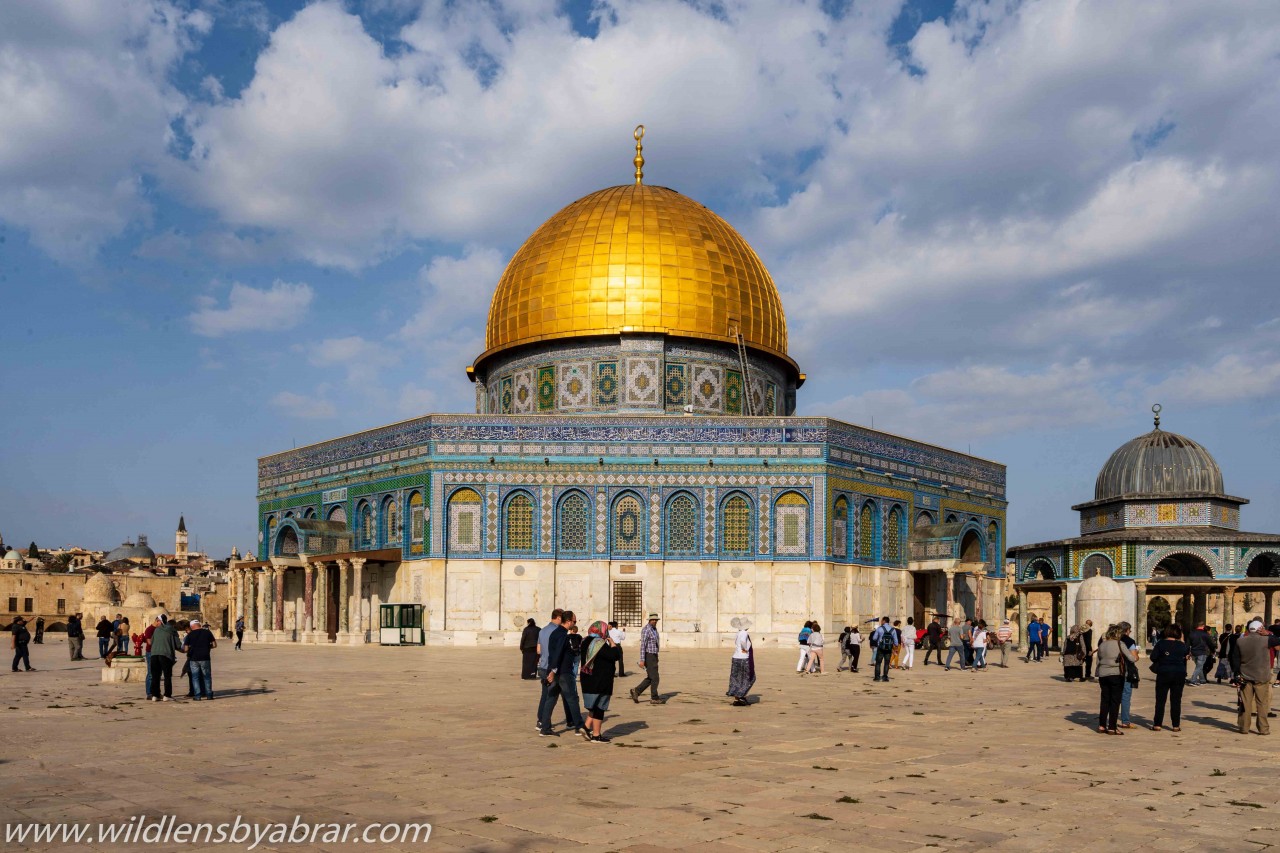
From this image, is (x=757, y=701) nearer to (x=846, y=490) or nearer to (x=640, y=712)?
(x=640, y=712)

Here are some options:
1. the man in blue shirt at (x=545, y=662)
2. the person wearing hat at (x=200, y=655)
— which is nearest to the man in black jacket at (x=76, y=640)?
the person wearing hat at (x=200, y=655)

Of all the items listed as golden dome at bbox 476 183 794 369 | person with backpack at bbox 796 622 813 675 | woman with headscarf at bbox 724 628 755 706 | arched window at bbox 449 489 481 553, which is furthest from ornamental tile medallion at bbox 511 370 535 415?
woman with headscarf at bbox 724 628 755 706

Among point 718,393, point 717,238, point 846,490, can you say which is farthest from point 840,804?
point 717,238

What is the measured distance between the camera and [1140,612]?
4741 cm

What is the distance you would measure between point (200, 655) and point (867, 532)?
27.4 m

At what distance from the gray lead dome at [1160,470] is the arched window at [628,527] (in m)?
23.8

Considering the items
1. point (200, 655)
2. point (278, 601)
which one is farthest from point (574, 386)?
point (200, 655)

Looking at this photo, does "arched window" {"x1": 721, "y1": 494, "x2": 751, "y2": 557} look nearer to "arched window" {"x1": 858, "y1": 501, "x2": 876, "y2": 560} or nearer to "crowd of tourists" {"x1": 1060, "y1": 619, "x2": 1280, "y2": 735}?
"arched window" {"x1": 858, "y1": 501, "x2": 876, "y2": 560}

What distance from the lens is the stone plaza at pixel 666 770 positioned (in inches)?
355

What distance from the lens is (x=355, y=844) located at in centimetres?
832

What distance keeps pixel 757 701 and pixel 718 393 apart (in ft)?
86.7

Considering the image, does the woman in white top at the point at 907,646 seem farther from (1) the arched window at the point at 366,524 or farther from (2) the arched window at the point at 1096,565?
(2) the arched window at the point at 1096,565

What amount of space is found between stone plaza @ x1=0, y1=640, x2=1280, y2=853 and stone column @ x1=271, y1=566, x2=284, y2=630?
25.8 metres

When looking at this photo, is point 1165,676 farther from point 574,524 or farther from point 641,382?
point 641,382
